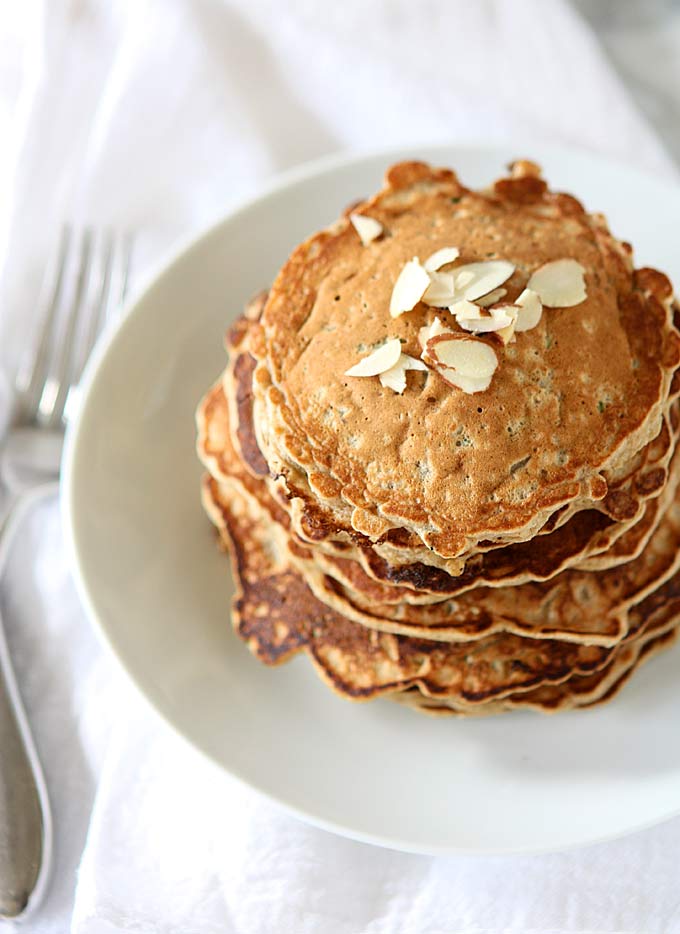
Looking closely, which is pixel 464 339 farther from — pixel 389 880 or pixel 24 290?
pixel 24 290

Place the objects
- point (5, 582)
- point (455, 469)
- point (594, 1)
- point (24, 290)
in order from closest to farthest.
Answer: point (455, 469) < point (5, 582) < point (24, 290) < point (594, 1)

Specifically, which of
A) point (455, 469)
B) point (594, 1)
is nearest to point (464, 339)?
point (455, 469)

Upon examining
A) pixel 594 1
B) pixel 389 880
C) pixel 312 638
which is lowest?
pixel 389 880

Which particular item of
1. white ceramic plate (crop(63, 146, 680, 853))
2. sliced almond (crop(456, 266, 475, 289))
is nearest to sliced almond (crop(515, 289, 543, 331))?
sliced almond (crop(456, 266, 475, 289))

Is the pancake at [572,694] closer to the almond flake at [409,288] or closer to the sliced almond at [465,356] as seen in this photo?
the sliced almond at [465,356]

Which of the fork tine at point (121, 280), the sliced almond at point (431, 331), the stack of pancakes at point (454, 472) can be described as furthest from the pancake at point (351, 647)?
the fork tine at point (121, 280)

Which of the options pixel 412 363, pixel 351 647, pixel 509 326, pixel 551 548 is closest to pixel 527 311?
pixel 509 326
